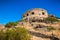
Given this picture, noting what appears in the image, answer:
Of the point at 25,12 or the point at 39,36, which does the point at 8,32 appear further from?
the point at 25,12

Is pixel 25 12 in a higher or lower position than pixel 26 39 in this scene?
higher

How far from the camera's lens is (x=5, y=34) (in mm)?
28391

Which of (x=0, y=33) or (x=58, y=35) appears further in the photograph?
(x=58, y=35)

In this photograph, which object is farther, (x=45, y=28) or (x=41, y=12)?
(x=41, y=12)

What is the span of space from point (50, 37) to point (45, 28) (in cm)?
817

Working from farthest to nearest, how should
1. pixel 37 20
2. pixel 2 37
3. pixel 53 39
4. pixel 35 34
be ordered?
pixel 37 20, pixel 35 34, pixel 53 39, pixel 2 37

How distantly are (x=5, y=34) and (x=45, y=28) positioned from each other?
1940cm

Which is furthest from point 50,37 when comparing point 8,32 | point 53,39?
point 8,32

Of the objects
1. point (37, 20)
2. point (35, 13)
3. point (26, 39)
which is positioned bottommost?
point (26, 39)

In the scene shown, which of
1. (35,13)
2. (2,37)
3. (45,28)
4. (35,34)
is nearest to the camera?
(2,37)

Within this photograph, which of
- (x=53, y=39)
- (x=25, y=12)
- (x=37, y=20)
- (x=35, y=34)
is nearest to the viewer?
(x=53, y=39)

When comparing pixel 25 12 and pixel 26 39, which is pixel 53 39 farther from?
pixel 25 12

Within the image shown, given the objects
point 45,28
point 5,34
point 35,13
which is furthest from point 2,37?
point 35,13

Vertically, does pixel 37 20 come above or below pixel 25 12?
below
